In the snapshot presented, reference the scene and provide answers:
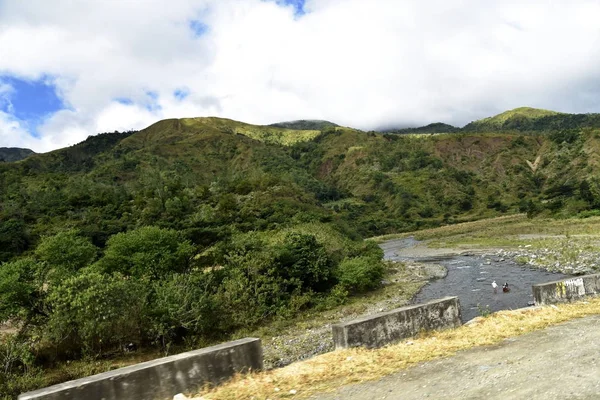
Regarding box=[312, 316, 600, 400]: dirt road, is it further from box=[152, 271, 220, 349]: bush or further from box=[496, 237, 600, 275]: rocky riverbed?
box=[496, 237, 600, 275]: rocky riverbed

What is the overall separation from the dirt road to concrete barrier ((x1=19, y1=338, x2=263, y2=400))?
1719 millimetres

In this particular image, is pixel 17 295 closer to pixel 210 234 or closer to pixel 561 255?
pixel 210 234

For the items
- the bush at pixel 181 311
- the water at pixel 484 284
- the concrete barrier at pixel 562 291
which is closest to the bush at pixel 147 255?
the bush at pixel 181 311

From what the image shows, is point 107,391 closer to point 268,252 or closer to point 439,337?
point 439,337

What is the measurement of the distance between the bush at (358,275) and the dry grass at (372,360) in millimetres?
26236

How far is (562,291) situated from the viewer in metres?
12.6

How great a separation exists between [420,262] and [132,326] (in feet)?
Result: 134

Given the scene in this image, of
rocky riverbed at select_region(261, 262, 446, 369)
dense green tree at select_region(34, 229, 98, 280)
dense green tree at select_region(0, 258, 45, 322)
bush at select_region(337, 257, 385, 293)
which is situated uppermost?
dense green tree at select_region(34, 229, 98, 280)

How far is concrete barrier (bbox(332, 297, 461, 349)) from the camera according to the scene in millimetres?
9227

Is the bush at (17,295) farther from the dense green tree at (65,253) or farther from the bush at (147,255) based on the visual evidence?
the dense green tree at (65,253)

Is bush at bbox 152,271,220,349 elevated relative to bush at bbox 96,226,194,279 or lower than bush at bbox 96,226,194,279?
lower

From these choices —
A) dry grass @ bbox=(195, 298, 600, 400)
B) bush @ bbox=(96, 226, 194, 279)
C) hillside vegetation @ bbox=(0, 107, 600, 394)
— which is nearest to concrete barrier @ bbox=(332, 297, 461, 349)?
dry grass @ bbox=(195, 298, 600, 400)

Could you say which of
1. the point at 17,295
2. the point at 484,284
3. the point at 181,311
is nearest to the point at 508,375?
the point at 181,311

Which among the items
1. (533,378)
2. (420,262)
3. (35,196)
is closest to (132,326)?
(533,378)
